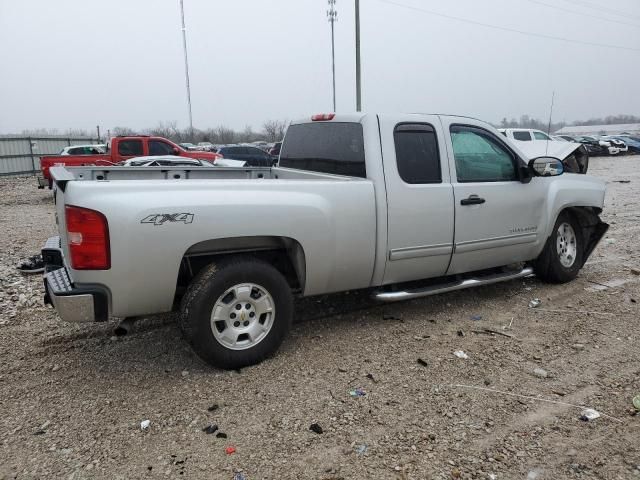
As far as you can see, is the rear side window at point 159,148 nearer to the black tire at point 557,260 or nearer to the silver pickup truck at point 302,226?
the silver pickup truck at point 302,226

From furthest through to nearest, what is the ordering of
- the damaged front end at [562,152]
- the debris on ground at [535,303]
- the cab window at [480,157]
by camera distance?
1. the damaged front end at [562,152]
2. the debris on ground at [535,303]
3. the cab window at [480,157]

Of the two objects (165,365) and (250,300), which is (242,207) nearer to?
(250,300)

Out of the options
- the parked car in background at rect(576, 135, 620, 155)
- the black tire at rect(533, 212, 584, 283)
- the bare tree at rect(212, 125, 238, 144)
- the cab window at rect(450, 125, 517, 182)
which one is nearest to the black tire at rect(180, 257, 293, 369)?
the cab window at rect(450, 125, 517, 182)

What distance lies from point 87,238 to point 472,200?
323cm

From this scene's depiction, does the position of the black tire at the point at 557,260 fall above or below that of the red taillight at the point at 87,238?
below

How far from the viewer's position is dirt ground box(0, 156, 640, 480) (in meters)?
2.73

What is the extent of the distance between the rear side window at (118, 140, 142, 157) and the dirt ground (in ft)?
39.5

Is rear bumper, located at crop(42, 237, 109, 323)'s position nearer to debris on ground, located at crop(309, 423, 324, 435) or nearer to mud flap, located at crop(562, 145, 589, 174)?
debris on ground, located at crop(309, 423, 324, 435)

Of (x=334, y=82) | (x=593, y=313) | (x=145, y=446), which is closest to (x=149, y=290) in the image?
(x=145, y=446)

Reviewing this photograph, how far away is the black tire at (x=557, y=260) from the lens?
5.50 m

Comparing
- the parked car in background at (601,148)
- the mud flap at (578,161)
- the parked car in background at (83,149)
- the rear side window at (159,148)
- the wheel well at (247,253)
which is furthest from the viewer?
the parked car in background at (601,148)

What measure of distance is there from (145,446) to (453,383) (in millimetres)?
2081

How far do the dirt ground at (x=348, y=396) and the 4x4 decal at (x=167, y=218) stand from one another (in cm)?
119

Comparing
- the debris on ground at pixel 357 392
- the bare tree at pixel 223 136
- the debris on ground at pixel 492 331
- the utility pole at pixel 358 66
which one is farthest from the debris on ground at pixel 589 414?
the bare tree at pixel 223 136
